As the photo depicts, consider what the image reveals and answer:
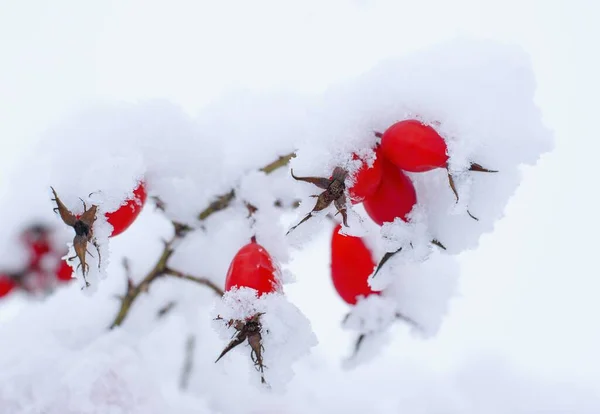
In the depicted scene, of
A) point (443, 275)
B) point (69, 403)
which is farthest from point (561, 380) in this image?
point (69, 403)

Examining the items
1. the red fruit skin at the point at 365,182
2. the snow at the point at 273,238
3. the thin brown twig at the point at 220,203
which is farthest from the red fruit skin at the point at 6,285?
the red fruit skin at the point at 365,182

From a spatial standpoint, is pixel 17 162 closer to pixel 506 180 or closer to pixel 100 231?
pixel 100 231

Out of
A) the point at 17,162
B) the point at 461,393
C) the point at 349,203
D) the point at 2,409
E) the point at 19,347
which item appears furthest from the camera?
the point at 461,393

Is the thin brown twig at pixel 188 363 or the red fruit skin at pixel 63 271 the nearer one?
the red fruit skin at pixel 63 271

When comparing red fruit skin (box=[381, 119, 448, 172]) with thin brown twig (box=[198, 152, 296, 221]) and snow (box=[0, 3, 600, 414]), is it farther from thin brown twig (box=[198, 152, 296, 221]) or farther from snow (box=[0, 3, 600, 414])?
thin brown twig (box=[198, 152, 296, 221])

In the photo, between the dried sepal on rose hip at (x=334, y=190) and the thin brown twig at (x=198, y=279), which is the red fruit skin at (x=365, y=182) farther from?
the thin brown twig at (x=198, y=279)
